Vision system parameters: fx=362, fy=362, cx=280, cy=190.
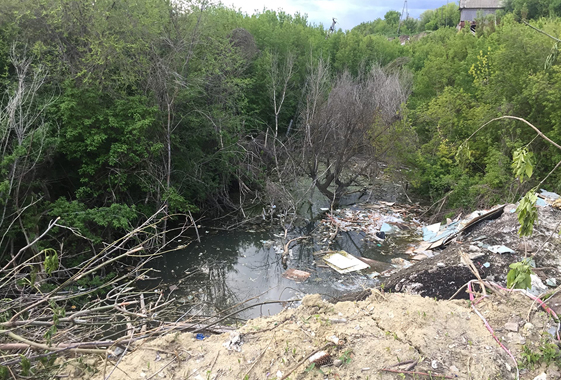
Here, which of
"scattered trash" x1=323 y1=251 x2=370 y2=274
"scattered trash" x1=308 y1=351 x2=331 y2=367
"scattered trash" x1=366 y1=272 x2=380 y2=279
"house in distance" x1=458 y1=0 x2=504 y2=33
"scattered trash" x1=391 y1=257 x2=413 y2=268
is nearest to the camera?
"scattered trash" x1=308 y1=351 x2=331 y2=367

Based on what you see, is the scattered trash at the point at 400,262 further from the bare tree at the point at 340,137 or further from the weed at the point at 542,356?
the weed at the point at 542,356

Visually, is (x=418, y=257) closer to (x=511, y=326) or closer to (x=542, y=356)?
(x=511, y=326)

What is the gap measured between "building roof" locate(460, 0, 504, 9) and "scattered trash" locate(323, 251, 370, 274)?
4088 centimetres

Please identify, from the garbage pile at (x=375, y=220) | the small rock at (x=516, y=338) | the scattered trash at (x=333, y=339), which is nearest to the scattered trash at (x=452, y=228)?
the garbage pile at (x=375, y=220)

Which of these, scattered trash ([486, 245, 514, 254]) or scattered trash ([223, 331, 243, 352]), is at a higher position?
scattered trash ([223, 331, 243, 352])

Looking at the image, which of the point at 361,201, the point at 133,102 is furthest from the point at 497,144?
the point at 133,102

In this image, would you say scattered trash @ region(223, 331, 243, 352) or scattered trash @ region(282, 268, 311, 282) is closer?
scattered trash @ region(223, 331, 243, 352)

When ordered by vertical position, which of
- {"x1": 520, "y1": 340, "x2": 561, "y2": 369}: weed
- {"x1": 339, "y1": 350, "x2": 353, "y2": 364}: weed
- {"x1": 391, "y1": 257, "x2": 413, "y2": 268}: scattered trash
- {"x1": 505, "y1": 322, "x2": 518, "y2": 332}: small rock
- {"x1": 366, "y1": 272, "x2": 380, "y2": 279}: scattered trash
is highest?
{"x1": 339, "y1": 350, "x2": 353, "y2": 364}: weed

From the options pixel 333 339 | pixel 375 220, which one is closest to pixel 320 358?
pixel 333 339

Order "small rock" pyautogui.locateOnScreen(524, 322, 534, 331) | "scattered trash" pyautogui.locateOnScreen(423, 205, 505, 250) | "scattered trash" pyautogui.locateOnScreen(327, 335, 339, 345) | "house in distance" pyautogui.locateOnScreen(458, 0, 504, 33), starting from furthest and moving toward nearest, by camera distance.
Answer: "house in distance" pyautogui.locateOnScreen(458, 0, 504, 33) < "scattered trash" pyautogui.locateOnScreen(423, 205, 505, 250) < "small rock" pyautogui.locateOnScreen(524, 322, 534, 331) < "scattered trash" pyautogui.locateOnScreen(327, 335, 339, 345)

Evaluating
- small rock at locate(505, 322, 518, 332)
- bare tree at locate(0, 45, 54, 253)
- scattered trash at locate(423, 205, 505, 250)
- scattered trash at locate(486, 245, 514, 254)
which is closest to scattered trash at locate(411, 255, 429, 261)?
scattered trash at locate(423, 205, 505, 250)

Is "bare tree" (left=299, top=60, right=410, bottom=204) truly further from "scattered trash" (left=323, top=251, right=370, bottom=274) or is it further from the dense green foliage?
"scattered trash" (left=323, top=251, right=370, bottom=274)

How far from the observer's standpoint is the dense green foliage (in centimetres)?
725

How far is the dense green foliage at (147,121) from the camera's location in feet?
23.8
